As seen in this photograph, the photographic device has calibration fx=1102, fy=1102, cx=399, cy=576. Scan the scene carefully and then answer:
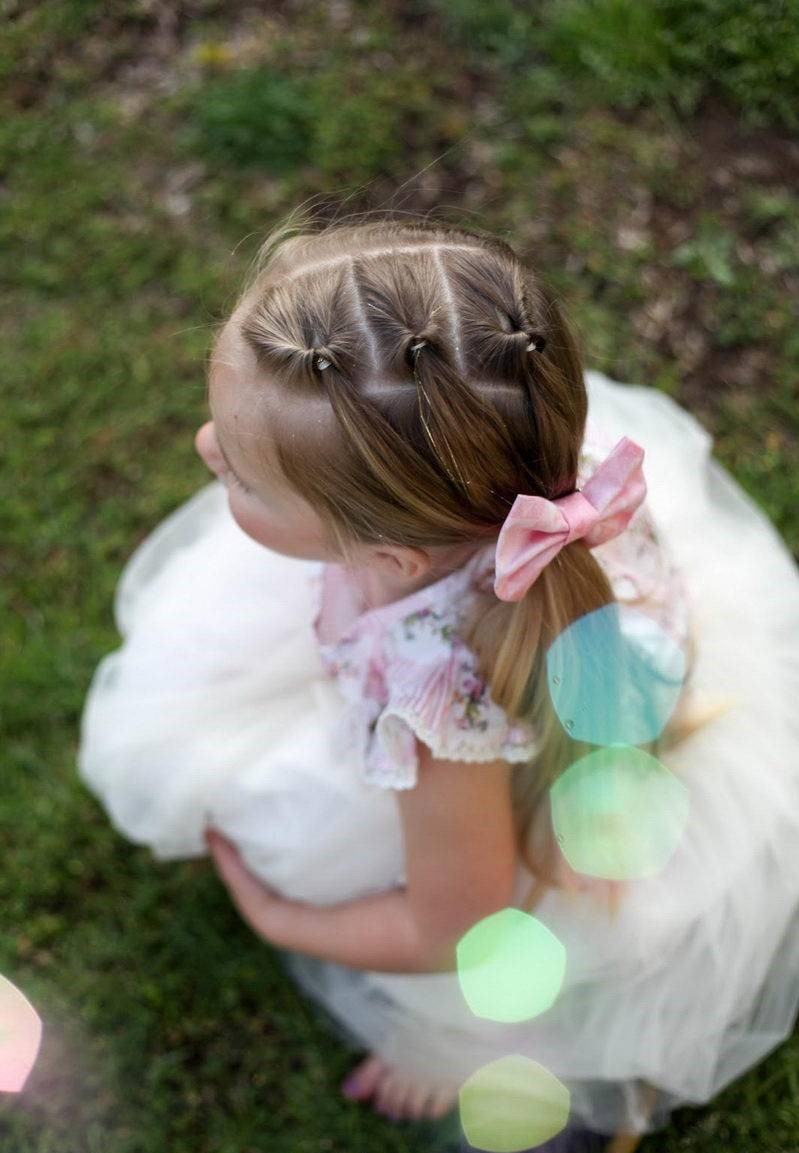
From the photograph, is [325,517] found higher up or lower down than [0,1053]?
higher up

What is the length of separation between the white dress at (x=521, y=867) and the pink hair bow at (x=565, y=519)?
237mm

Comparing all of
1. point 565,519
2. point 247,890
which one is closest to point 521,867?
point 247,890

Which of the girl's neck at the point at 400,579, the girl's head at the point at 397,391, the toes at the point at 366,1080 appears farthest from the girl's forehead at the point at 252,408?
the toes at the point at 366,1080

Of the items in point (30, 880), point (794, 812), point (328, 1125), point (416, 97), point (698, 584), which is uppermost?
point (416, 97)

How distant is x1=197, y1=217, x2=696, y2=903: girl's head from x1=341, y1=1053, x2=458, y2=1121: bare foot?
0.83m

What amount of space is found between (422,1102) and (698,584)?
3.19 feet

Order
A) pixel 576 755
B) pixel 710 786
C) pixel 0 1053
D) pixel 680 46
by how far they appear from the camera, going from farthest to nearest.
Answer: pixel 680 46 < pixel 0 1053 < pixel 710 786 < pixel 576 755

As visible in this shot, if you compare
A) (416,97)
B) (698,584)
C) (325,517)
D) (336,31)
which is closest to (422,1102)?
(698,584)

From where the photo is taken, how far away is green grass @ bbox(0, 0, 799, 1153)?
201cm

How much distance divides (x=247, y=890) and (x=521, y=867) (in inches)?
A: 19.2

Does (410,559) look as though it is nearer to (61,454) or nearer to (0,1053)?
(0,1053)

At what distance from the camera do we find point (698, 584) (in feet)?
6.00

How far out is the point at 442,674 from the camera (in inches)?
53.6

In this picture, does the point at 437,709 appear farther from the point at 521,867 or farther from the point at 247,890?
the point at 247,890
